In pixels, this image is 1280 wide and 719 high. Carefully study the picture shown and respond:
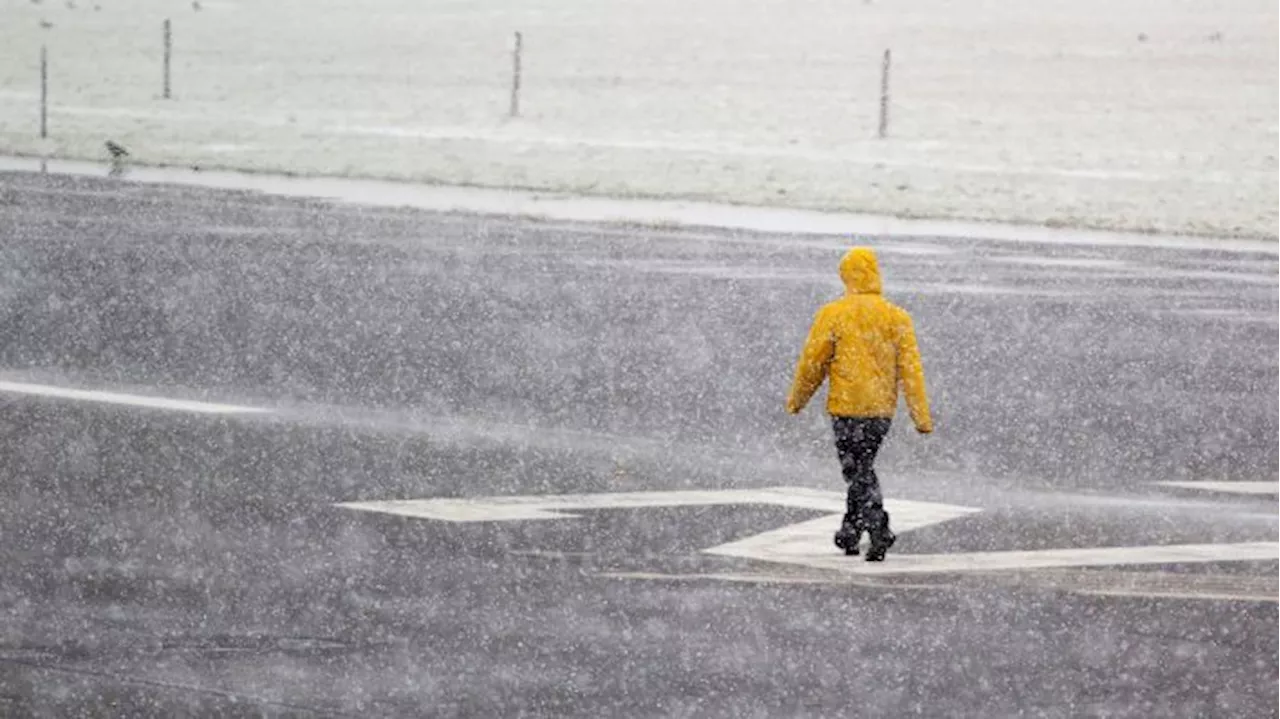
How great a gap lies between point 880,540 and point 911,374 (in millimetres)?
599

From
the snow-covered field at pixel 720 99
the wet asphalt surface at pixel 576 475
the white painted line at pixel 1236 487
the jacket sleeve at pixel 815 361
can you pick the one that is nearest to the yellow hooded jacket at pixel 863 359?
the jacket sleeve at pixel 815 361

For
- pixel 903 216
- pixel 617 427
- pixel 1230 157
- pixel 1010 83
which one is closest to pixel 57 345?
pixel 617 427

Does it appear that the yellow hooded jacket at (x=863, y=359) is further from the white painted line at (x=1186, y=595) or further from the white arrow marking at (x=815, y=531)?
the white painted line at (x=1186, y=595)

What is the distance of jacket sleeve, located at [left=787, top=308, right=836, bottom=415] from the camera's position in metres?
10.3

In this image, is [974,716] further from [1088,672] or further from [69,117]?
[69,117]

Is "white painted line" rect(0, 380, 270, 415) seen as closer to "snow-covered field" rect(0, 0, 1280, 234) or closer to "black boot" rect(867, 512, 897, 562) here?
"black boot" rect(867, 512, 897, 562)

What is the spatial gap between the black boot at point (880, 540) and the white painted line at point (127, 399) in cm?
472

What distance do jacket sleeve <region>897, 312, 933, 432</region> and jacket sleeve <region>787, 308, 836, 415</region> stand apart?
0.24 metres

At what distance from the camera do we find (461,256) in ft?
77.4

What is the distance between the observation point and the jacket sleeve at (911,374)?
33.5 ft

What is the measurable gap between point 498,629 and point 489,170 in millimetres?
26659

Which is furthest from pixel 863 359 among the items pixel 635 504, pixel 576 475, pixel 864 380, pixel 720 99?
pixel 720 99

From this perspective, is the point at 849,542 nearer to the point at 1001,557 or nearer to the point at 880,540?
the point at 880,540

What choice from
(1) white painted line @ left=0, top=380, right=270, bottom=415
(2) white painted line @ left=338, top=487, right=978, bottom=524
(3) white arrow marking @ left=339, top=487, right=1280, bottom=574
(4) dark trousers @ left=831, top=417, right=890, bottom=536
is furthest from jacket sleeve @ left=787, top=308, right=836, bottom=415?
(1) white painted line @ left=0, top=380, right=270, bottom=415
